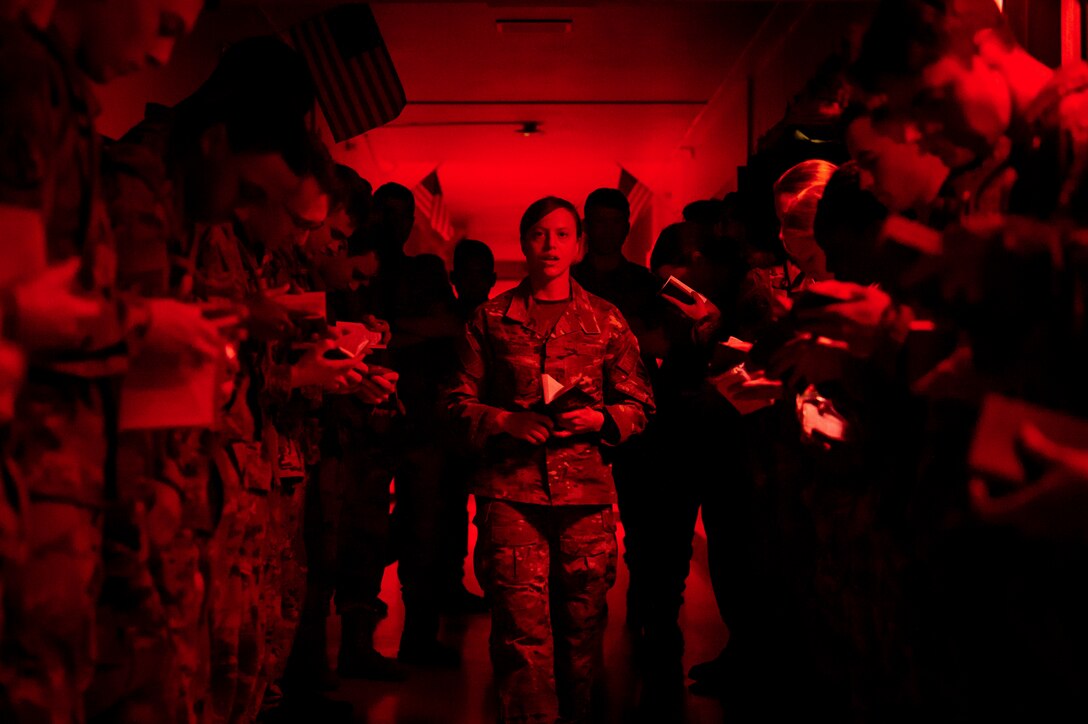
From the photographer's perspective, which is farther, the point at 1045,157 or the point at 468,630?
the point at 468,630

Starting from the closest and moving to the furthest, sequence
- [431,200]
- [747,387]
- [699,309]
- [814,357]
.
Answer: [814,357]
[747,387]
[699,309]
[431,200]

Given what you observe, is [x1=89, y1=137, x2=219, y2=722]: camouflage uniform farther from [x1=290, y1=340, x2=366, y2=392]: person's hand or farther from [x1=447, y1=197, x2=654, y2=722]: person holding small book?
[x1=447, y1=197, x2=654, y2=722]: person holding small book

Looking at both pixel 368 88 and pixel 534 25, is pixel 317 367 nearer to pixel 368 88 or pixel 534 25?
pixel 368 88

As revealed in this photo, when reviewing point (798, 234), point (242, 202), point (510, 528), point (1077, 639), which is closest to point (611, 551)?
point (510, 528)

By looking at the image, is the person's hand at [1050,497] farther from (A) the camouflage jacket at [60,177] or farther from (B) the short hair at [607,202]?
(B) the short hair at [607,202]

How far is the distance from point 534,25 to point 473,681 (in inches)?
145

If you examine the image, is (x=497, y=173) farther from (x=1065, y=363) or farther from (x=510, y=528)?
(x=1065, y=363)

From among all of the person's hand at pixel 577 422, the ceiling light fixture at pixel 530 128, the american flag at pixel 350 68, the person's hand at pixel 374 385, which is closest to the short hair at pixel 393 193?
the american flag at pixel 350 68

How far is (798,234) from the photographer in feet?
11.8

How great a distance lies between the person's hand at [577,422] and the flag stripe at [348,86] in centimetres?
285

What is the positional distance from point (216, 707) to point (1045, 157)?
2.46 meters

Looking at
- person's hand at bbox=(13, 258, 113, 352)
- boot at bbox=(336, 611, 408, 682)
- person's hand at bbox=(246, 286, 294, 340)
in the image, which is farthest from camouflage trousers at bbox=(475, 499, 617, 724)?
person's hand at bbox=(13, 258, 113, 352)

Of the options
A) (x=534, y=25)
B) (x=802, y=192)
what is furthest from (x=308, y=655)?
(x=534, y=25)

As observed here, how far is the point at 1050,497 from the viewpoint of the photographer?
1680 millimetres
